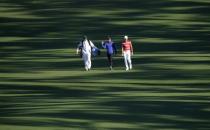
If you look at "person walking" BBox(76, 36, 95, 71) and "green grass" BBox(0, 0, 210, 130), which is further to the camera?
"person walking" BBox(76, 36, 95, 71)

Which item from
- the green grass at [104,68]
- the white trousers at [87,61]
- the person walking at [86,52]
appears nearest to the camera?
the green grass at [104,68]

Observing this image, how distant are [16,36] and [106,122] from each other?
39.2m

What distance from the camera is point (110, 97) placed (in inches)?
949

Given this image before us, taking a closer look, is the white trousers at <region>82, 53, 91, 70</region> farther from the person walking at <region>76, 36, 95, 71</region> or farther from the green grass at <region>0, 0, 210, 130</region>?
the green grass at <region>0, 0, 210, 130</region>

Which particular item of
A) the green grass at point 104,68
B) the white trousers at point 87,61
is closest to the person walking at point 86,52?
the white trousers at point 87,61

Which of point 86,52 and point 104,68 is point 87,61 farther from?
point 104,68

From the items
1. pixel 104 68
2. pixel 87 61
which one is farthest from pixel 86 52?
Answer: pixel 104 68

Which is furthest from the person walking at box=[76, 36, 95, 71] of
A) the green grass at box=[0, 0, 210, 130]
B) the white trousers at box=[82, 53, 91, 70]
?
the green grass at box=[0, 0, 210, 130]

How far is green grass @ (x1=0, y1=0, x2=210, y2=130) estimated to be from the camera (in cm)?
1938

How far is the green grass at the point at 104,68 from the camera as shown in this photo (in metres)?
19.4

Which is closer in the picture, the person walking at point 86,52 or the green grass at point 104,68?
the green grass at point 104,68

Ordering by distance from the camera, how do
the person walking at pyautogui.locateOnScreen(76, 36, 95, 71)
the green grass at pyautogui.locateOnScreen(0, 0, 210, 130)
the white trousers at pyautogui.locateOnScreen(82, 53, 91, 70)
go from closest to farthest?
the green grass at pyautogui.locateOnScreen(0, 0, 210, 130) < the white trousers at pyautogui.locateOnScreen(82, 53, 91, 70) < the person walking at pyautogui.locateOnScreen(76, 36, 95, 71)

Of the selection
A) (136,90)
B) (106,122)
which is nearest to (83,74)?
(136,90)

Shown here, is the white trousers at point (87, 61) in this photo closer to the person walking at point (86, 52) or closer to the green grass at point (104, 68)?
the person walking at point (86, 52)
